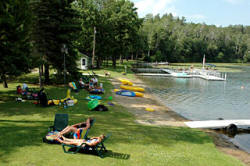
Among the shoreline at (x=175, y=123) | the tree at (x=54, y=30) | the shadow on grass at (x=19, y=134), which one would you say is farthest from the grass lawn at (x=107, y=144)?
the tree at (x=54, y=30)

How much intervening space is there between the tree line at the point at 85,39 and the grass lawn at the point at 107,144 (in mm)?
4543

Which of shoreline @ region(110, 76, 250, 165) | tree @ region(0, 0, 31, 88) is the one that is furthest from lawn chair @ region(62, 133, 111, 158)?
tree @ region(0, 0, 31, 88)

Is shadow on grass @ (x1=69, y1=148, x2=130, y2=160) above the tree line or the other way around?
the other way around

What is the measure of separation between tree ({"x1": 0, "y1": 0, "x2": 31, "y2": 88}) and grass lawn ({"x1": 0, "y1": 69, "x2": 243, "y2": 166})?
112 inches

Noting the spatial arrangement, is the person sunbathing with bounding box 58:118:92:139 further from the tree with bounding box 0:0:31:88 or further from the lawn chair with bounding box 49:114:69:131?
the tree with bounding box 0:0:31:88

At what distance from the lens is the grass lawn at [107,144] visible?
293 inches

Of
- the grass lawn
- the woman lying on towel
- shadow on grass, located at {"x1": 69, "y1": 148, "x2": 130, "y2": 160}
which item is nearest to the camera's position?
the grass lawn

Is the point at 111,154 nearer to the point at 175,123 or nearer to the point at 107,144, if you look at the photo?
the point at 107,144

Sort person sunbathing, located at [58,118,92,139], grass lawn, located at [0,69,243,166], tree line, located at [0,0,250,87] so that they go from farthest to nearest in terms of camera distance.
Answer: tree line, located at [0,0,250,87]
person sunbathing, located at [58,118,92,139]
grass lawn, located at [0,69,243,166]

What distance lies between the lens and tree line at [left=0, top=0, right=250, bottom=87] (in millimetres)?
14852

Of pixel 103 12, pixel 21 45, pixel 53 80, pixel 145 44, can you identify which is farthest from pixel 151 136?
pixel 145 44

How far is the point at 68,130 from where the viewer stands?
850 centimetres

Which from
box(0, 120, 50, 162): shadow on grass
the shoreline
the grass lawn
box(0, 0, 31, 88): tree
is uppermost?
box(0, 0, 31, 88): tree

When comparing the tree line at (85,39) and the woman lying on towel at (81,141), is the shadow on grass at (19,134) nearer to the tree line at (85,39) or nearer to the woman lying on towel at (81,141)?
the woman lying on towel at (81,141)
